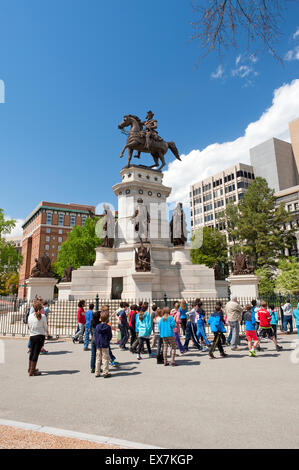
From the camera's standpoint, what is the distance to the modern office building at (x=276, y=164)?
8212 cm

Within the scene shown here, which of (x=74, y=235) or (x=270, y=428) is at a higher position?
(x=74, y=235)

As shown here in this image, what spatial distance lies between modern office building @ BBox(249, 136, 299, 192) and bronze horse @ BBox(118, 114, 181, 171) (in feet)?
208

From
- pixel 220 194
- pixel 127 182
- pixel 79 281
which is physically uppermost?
pixel 220 194

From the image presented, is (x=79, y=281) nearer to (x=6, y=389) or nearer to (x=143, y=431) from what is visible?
(x=6, y=389)

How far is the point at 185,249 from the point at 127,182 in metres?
8.42

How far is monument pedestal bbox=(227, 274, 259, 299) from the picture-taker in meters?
21.2

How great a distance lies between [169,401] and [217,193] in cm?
8637

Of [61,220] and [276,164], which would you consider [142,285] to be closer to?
[61,220]

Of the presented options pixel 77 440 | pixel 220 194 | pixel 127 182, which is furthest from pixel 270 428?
pixel 220 194

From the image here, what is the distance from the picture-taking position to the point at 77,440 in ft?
11.7

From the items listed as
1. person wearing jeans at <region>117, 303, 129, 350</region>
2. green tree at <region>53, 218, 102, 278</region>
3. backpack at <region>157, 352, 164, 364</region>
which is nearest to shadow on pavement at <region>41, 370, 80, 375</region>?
backpack at <region>157, 352, 164, 364</region>

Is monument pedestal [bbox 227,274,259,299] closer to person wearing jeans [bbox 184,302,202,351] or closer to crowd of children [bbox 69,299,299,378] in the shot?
crowd of children [bbox 69,299,299,378]

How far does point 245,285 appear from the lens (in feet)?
70.3

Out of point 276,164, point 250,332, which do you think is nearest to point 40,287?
point 250,332
